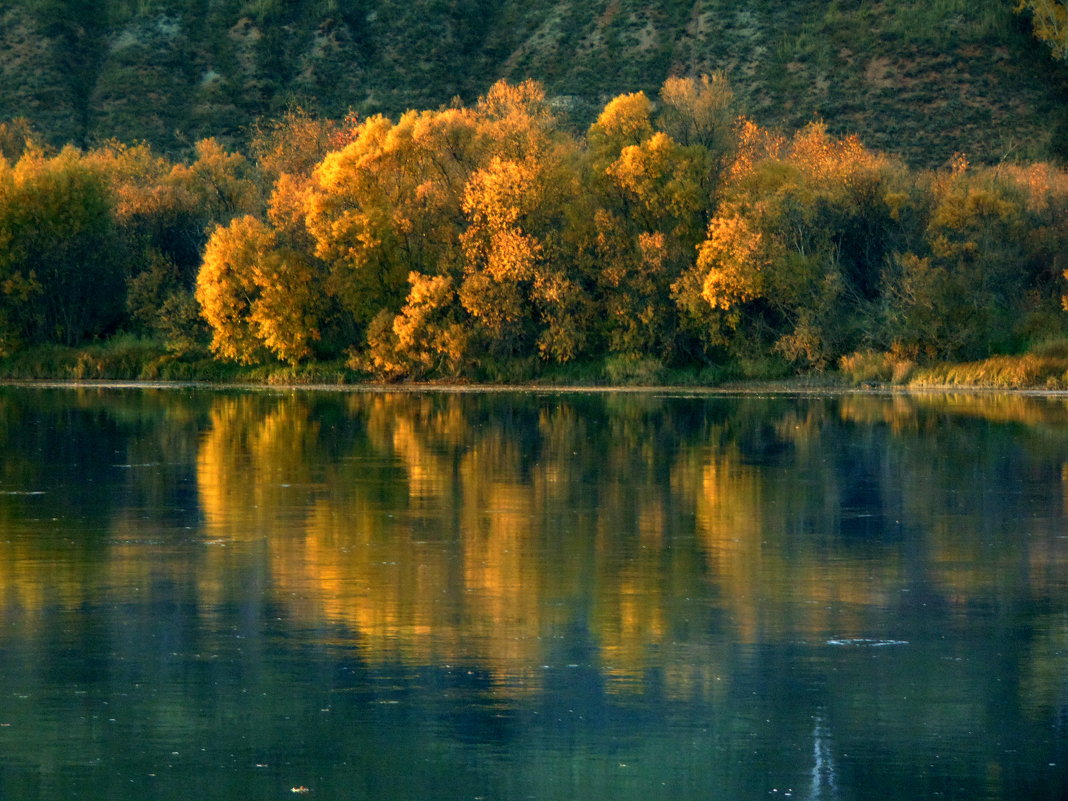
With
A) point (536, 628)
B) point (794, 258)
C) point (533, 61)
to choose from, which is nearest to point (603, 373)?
point (794, 258)

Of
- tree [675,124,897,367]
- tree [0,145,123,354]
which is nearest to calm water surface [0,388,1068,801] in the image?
tree [675,124,897,367]

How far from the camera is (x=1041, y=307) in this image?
59.2 meters

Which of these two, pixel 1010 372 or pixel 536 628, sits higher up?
pixel 1010 372

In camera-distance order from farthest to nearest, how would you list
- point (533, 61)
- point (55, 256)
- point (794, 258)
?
point (533, 61) < point (55, 256) < point (794, 258)

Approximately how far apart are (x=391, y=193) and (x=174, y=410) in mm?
16903

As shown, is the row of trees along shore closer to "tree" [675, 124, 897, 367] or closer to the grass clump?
"tree" [675, 124, 897, 367]

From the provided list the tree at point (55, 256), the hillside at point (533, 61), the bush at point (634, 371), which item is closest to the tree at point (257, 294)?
the tree at point (55, 256)

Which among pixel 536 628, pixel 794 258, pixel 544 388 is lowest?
pixel 544 388

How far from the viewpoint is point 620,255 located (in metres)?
60.1

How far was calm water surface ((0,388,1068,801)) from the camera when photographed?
11.7m

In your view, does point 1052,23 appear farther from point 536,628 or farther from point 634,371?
point 536,628

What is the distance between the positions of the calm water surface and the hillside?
64.8 metres

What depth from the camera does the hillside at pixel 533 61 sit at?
94.1 metres

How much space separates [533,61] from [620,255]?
50.3 metres
